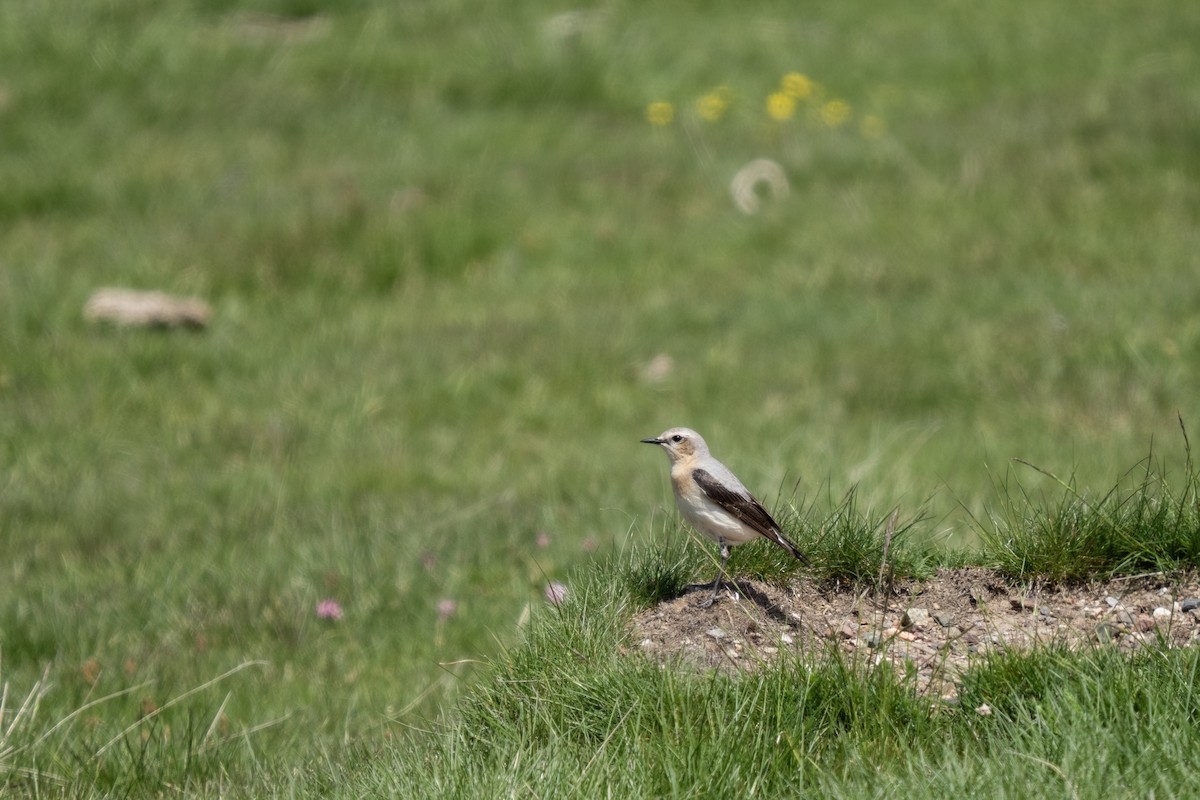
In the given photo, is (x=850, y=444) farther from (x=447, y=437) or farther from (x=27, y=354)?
(x=27, y=354)

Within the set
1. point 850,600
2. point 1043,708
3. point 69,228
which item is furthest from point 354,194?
point 1043,708

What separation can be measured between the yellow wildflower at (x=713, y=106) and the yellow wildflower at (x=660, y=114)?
311 millimetres

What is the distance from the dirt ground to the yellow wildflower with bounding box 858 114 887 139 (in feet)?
29.7

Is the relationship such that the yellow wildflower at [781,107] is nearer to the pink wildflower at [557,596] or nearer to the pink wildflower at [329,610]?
the pink wildflower at [329,610]

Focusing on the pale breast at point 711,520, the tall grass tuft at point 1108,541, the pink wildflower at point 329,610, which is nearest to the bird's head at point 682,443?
the pale breast at point 711,520

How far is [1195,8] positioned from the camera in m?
16.5

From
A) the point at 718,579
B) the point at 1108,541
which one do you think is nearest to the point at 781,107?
the point at 1108,541

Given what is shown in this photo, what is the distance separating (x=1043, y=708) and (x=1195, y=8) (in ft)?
49.0

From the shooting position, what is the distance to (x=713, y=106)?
1420cm

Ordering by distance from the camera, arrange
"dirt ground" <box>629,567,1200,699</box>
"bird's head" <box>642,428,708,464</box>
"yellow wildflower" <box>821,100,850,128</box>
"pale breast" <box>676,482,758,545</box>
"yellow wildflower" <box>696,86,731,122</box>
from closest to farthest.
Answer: "dirt ground" <box>629,567,1200,699</box> → "pale breast" <box>676,482,758,545</box> → "bird's head" <box>642,428,708,464</box> → "yellow wildflower" <box>821,100,850,128</box> → "yellow wildflower" <box>696,86,731,122</box>

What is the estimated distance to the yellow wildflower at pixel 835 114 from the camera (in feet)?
45.1

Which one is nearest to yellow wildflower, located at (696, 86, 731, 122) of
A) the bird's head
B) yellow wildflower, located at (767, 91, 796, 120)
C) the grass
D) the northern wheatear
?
the grass

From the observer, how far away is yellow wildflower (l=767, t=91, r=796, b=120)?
551 inches

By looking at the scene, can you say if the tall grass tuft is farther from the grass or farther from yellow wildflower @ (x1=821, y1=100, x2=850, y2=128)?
yellow wildflower @ (x1=821, y1=100, x2=850, y2=128)
